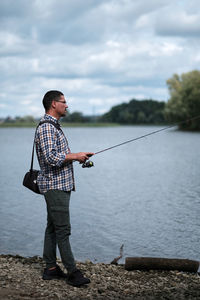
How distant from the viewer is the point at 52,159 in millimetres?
5488

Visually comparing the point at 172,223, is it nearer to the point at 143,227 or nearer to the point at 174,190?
the point at 143,227

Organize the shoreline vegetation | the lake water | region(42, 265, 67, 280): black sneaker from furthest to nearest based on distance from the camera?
the shoreline vegetation, the lake water, region(42, 265, 67, 280): black sneaker

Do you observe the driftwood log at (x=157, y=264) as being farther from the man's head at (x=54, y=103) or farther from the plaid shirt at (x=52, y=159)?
the man's head at (x=54, y=103)

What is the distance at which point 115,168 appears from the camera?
88.8ft

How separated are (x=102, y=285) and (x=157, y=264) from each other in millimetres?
1205

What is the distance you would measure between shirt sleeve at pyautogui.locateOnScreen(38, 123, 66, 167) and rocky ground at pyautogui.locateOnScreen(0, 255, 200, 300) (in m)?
1.56

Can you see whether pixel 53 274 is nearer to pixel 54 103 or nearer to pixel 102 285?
pixel 102 285

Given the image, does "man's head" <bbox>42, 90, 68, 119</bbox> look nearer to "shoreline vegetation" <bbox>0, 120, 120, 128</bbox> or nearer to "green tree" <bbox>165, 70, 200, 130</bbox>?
"green tree" <bbox>165, 70, 200, 130</bbox>

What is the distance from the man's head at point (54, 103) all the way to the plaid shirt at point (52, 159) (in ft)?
0.26

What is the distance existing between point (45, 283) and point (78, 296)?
607 mm

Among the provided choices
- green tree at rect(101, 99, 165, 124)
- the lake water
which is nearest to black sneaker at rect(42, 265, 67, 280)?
the lake water

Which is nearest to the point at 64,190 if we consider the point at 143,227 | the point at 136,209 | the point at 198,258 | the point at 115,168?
the point at 198,258

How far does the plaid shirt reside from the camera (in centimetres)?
552

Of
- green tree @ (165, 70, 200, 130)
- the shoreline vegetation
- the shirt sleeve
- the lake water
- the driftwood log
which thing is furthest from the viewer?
the shoreline vegetation
